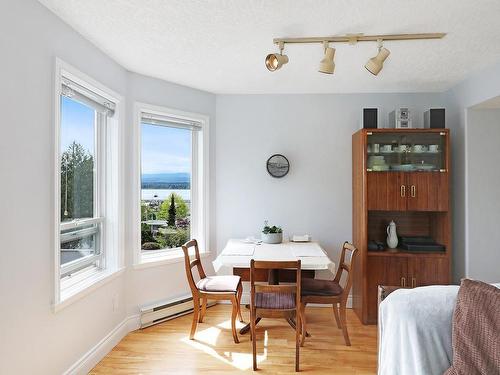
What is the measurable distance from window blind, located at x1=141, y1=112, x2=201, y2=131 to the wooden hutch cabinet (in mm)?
1895

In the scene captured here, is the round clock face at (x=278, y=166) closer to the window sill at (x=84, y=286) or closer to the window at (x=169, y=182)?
the window at (x=169, y=182)

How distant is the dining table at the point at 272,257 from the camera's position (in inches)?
117

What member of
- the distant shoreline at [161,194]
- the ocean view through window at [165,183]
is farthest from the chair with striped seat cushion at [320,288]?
the distant shoreline at [161,194]

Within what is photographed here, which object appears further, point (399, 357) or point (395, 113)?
point (395, 113)

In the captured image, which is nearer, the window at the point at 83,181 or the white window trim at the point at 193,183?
the window at the point at 83,181

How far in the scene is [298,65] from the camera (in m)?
3.18

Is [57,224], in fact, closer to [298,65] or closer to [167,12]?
[167,12]

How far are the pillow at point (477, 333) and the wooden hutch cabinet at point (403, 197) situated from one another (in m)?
2.08

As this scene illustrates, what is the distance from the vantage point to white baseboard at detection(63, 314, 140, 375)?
2.50m

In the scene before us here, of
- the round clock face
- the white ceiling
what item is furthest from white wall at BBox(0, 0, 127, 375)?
the round clock face

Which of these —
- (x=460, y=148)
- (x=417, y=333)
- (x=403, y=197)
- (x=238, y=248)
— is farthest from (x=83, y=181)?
(x=460, y=148)

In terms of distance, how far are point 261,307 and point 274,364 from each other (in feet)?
1.59

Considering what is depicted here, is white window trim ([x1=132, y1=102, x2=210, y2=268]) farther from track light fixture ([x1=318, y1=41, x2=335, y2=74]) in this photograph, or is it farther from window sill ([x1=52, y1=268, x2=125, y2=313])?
track light fixture ([x1=318, y1=41, x2=335, y2=74])

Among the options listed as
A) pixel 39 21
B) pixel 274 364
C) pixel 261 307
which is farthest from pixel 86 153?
pixel 274 364
